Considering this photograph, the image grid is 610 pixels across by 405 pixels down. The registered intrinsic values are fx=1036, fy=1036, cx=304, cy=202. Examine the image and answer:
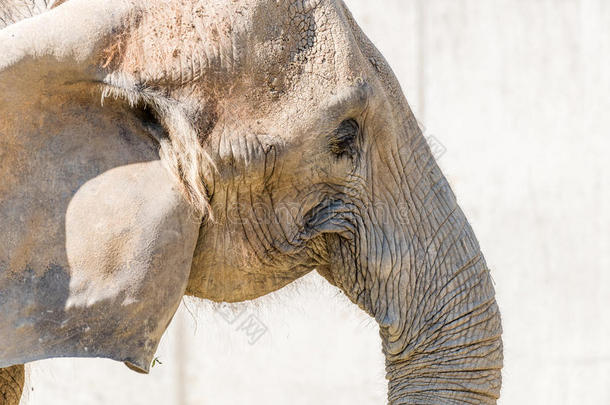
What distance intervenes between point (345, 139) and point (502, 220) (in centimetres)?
250

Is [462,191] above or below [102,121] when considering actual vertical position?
above

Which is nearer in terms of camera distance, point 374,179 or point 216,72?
point 216,72

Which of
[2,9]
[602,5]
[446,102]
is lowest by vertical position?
[2,9]

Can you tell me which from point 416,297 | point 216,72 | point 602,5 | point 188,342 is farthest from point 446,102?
point 216,72

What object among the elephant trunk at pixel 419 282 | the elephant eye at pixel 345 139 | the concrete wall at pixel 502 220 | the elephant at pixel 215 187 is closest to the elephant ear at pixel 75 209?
the elephant at pixel 215 187

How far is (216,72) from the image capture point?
5.78 ft

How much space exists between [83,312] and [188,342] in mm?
2738

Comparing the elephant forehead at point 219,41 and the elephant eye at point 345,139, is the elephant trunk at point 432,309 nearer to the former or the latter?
the elephant eye at point 345,139

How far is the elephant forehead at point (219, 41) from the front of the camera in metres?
1.72

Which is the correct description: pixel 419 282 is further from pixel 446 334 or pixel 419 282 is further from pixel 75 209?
pixel 75 209

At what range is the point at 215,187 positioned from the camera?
1.83 metres

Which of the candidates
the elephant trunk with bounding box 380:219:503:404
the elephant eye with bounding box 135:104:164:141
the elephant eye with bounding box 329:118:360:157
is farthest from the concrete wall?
the elephant eye with bounding box 135:104:164:141

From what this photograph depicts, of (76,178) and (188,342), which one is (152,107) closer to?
(76,178)

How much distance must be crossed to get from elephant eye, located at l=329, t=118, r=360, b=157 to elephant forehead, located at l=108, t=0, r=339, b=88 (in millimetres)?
132
